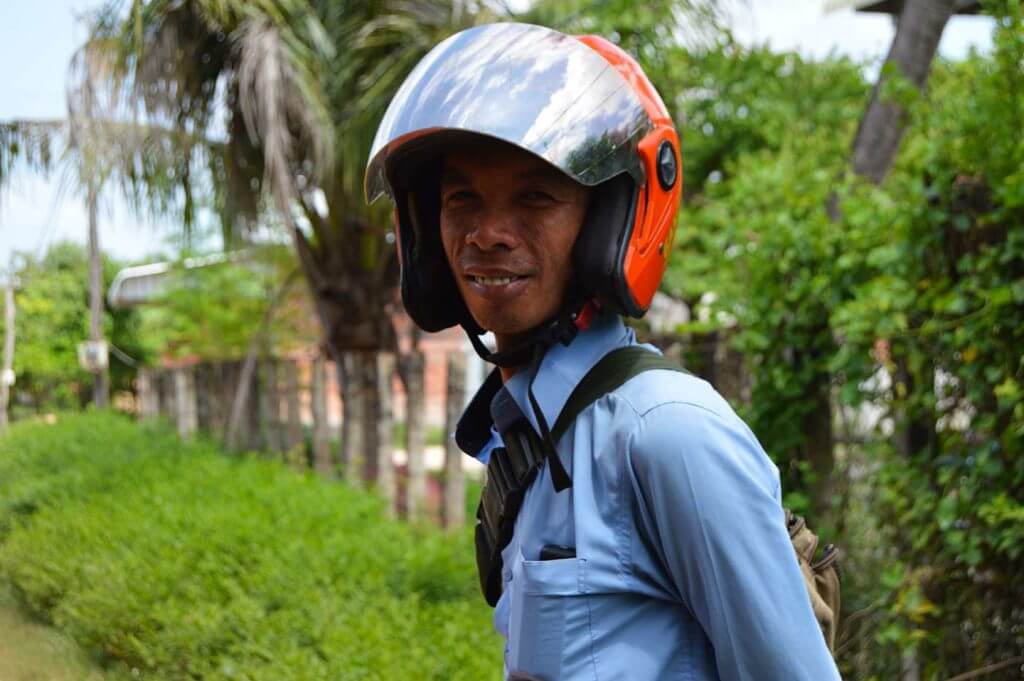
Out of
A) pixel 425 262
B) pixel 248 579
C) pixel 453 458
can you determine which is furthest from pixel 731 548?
pixel 453 458

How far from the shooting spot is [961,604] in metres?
3.48

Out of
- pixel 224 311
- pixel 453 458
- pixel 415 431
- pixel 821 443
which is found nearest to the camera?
pixel 821 443

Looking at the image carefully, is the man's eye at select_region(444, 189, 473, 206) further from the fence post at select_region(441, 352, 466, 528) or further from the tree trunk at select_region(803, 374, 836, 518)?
the fence post at select_region(441, 352, 466, 528)

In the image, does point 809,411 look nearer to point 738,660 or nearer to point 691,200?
point 738,660

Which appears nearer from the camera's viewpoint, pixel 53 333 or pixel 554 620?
pixel 554 620

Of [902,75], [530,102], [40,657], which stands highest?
[902,75]

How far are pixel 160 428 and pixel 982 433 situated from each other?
10.6m

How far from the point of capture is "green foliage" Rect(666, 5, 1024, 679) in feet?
10.8

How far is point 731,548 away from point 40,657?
4.35 metres

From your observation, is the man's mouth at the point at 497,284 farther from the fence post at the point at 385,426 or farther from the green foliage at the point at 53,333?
the green foliage at the point at 53,333

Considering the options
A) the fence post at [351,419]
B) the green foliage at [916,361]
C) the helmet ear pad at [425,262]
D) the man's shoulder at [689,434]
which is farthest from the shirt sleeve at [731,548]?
the fence post at [351,419]

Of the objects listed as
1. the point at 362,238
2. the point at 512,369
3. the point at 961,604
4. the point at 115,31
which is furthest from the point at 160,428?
the point at 512,369

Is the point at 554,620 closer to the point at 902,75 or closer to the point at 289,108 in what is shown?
the point at 902,75

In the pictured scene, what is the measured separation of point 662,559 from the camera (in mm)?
1432
